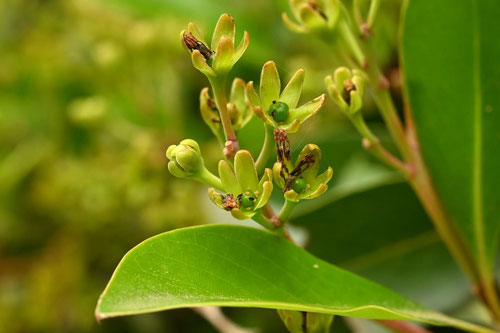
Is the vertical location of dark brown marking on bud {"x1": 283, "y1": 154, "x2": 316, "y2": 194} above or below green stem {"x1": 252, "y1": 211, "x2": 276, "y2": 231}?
above

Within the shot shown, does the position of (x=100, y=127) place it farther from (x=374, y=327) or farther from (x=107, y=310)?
(x=107, y=310)

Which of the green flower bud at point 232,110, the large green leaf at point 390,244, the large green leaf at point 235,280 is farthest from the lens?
the large green leaf at point 390,244

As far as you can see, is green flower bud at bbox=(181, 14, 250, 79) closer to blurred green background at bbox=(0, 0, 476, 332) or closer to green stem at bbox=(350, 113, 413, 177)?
green stem at bbox=(350, 113, 413, 177)

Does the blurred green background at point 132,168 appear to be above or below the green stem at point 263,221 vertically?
below

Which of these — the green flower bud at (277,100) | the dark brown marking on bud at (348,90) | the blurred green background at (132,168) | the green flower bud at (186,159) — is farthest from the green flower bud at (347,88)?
the blurred green background at (132,168)

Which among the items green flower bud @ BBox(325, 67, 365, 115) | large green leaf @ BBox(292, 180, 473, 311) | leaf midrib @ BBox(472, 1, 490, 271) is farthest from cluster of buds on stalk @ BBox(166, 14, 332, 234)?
large green leaf @ BBox(292, 180, 473, 311)

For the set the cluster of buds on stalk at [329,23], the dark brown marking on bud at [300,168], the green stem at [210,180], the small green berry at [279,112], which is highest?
the cluster of buds on stalk at [329,23]

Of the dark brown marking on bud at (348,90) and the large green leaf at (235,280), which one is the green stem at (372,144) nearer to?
the dark brown marking on bud at (348,90)

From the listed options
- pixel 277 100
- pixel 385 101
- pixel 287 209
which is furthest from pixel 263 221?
pixel 385 101
